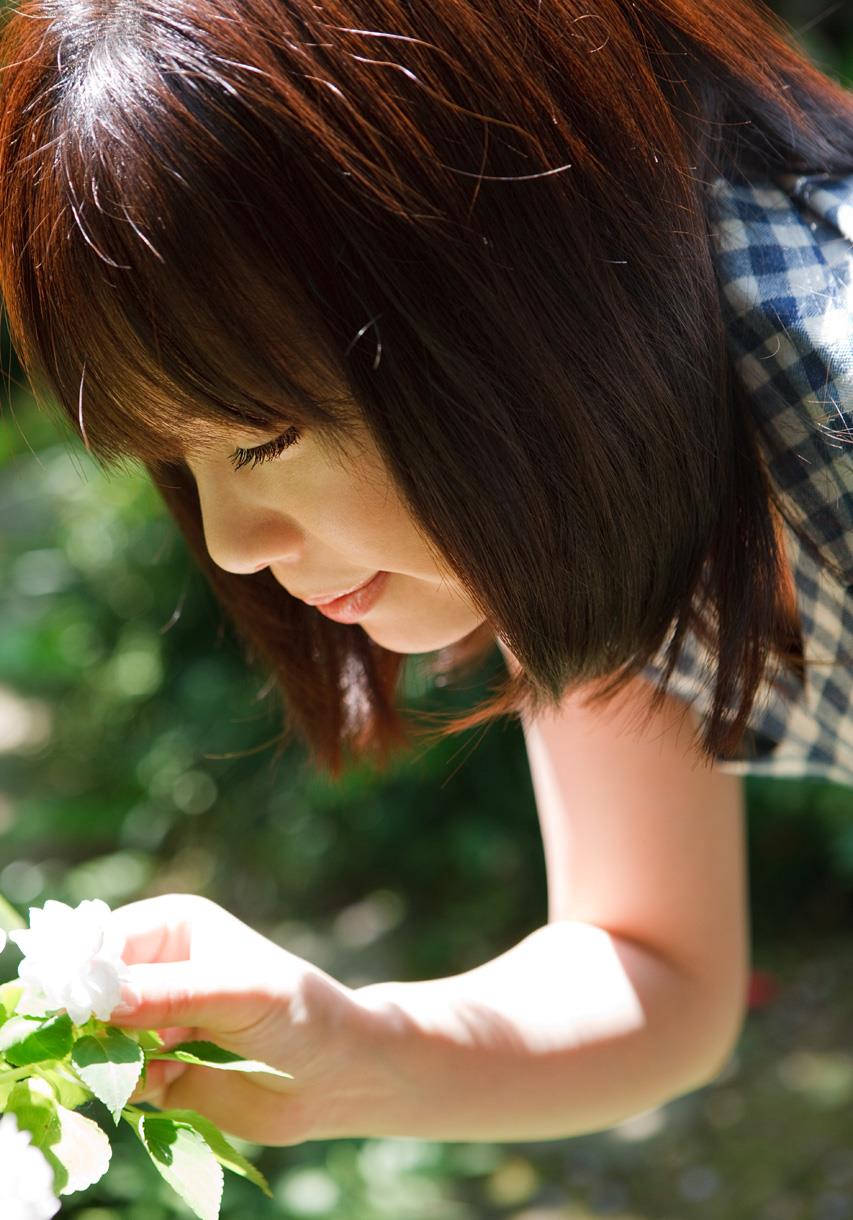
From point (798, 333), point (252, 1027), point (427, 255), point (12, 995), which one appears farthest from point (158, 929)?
point (798, 333)

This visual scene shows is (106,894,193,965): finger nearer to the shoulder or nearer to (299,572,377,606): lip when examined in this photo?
(299,572,377,606): lip

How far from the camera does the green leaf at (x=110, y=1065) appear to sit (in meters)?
0.86

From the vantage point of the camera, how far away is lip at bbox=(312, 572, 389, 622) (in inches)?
46.1

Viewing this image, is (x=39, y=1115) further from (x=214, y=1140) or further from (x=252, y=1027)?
(x=252, y=1027)

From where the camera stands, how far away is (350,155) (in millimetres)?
884

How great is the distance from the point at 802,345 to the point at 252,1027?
0.68 meters

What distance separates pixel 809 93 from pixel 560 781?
70cm

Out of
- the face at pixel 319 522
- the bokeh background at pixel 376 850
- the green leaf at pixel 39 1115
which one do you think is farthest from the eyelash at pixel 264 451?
the bokeh background at pixel 376 850

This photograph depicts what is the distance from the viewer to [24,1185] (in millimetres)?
719

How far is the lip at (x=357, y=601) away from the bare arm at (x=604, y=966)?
0.99 feet

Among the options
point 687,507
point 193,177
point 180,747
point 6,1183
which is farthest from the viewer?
point 180,747

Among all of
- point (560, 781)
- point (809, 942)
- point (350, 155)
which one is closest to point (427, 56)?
point (350, 155)

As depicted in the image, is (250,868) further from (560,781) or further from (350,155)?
(350,155)

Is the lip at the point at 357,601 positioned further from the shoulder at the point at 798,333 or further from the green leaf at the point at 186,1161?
the green leaf at the point at 186,1161
